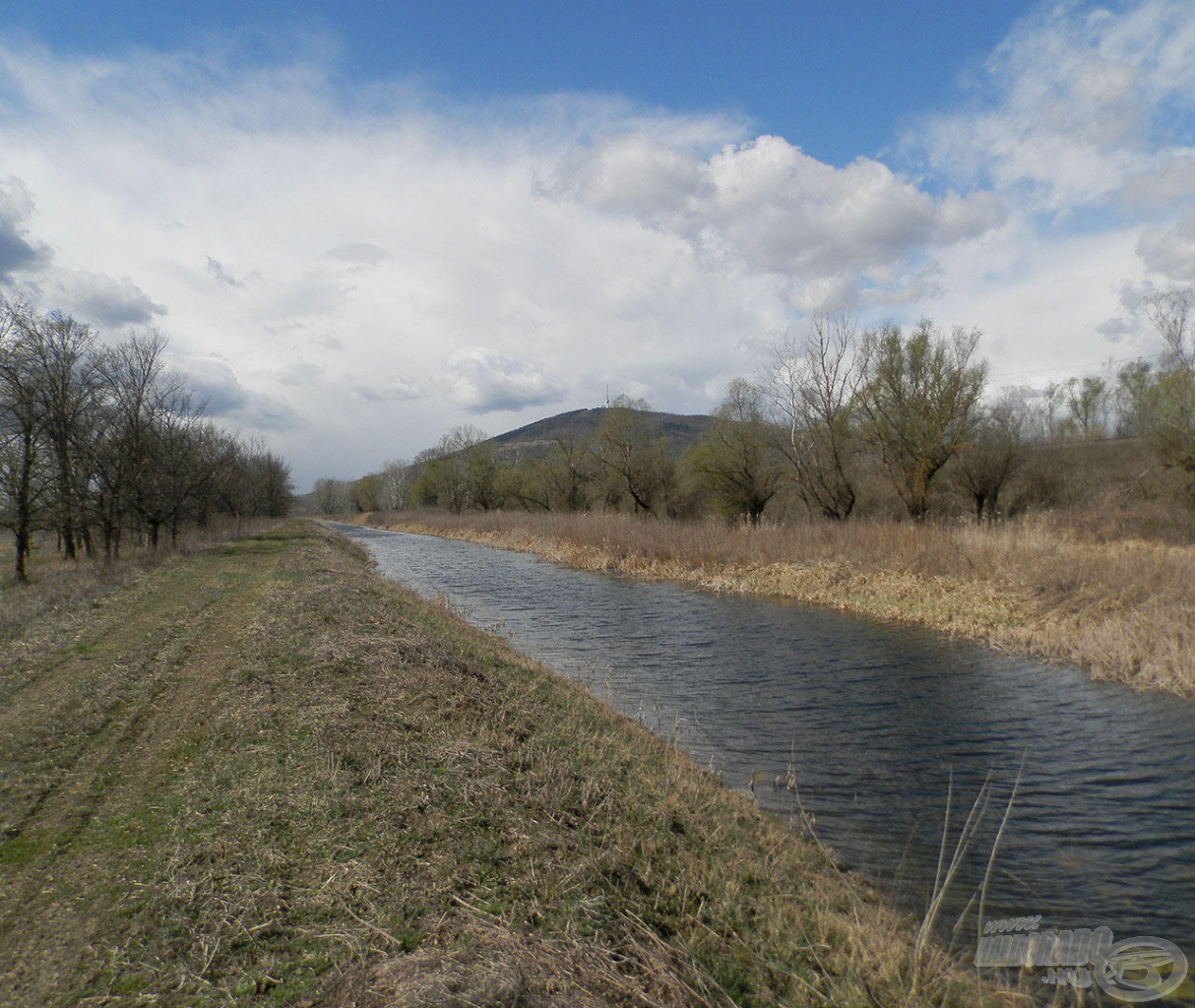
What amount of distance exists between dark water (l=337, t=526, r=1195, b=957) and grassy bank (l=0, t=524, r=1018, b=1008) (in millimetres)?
1169

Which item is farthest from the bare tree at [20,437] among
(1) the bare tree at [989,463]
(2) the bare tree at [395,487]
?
(2) the bare tree at [395,487]

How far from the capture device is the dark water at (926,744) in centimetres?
560

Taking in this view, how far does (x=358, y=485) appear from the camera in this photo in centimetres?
12850

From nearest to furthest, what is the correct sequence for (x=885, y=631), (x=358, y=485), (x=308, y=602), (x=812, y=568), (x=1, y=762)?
(x=1, y=762), (x=308, y=602), (x=885, y=631), (x=812, y=568), (x=358, y=485)

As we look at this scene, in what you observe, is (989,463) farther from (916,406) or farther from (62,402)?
(62,402)

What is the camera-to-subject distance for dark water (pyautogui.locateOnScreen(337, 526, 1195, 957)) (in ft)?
18.4

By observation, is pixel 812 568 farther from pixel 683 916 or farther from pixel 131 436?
pixel 131 436

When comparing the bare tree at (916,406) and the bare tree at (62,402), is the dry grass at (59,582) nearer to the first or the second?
the bare tree at (62,402)

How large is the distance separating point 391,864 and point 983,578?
54.6 feet

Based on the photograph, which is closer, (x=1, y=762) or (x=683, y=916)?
(x=683, y=916)

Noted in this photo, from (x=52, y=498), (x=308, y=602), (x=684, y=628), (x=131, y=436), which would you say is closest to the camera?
(x=308, y=602)

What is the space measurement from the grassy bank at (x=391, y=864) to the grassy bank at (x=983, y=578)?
29.7 feet

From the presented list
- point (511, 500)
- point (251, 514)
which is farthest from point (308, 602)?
point (251, 514)

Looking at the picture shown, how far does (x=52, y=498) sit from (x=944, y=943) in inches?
1111
